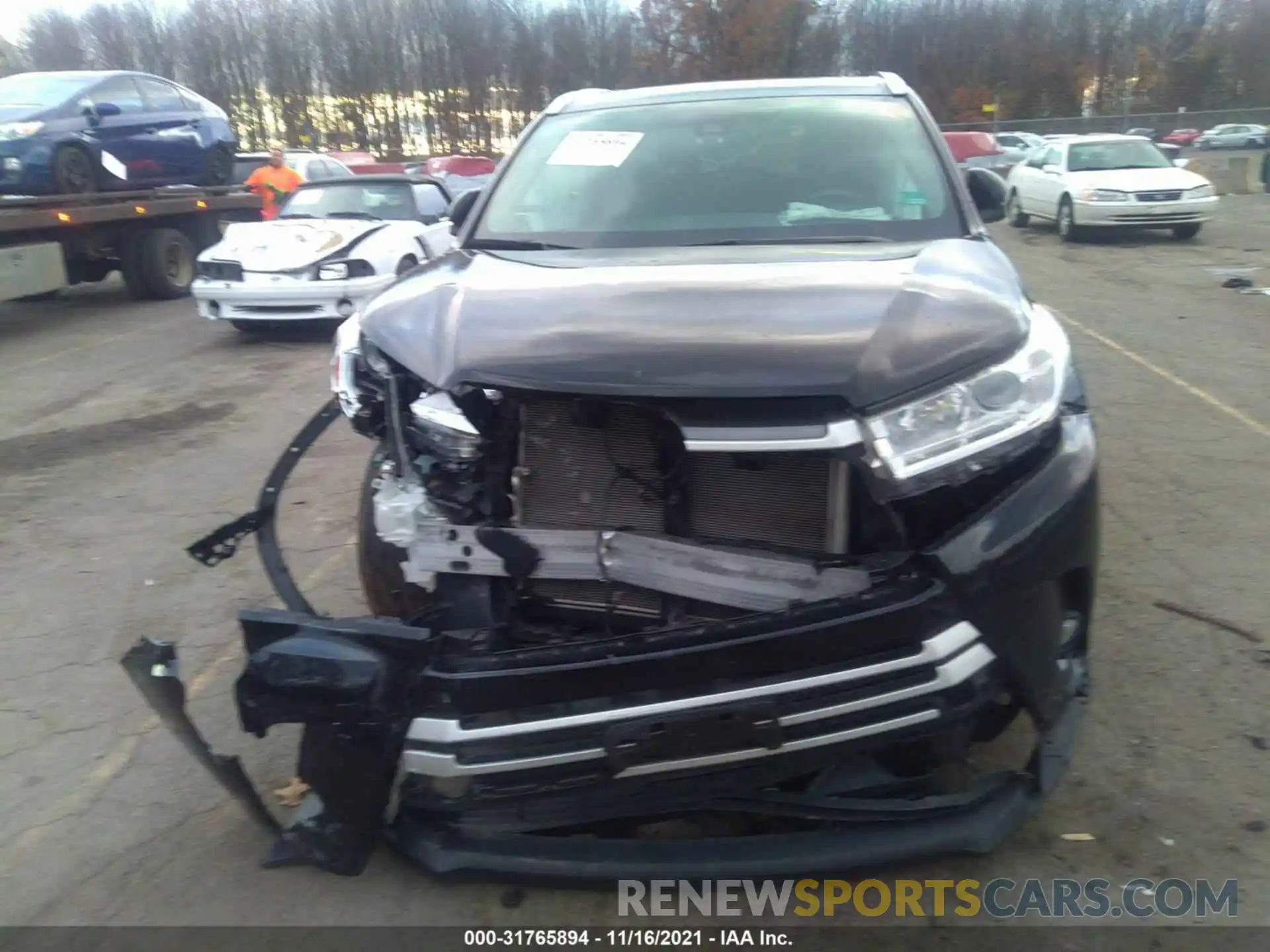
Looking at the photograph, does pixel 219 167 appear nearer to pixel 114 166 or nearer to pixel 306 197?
pixel 114 166

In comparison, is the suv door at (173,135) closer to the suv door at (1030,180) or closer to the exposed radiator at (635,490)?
the exposed radiator at (635,490)

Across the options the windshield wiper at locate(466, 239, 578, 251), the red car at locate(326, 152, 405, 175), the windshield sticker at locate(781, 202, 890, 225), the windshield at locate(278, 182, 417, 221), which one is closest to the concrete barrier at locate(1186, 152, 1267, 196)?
the red car at locate(326, 152, 405, 175)

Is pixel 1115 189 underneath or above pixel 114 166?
underneath

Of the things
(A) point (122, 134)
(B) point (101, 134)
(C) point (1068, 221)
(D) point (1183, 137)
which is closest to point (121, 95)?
(A) point (122, 134)

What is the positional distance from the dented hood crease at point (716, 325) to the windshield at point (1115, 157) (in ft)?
50.8

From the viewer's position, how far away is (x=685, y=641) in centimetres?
216

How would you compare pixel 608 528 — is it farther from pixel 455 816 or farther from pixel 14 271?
pixel 14 271

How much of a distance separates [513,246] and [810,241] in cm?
98

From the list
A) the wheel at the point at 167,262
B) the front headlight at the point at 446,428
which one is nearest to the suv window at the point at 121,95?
the wheel at the point at 167,262

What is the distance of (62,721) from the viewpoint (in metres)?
3.53

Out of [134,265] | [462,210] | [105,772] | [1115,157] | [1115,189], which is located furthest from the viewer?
[1115,157]

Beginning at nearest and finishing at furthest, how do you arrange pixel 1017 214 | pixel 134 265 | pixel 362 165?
pixel 134 265 < pixel 1017 214 < pixel 362 165

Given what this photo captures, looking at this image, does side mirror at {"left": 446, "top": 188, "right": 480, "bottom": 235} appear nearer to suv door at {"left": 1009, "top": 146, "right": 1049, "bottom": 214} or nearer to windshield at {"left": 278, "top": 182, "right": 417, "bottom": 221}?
windshield at {"left": 278, "top": 182, "right": 417, "bottom": 221}

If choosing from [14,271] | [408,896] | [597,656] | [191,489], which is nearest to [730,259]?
[597,656]
